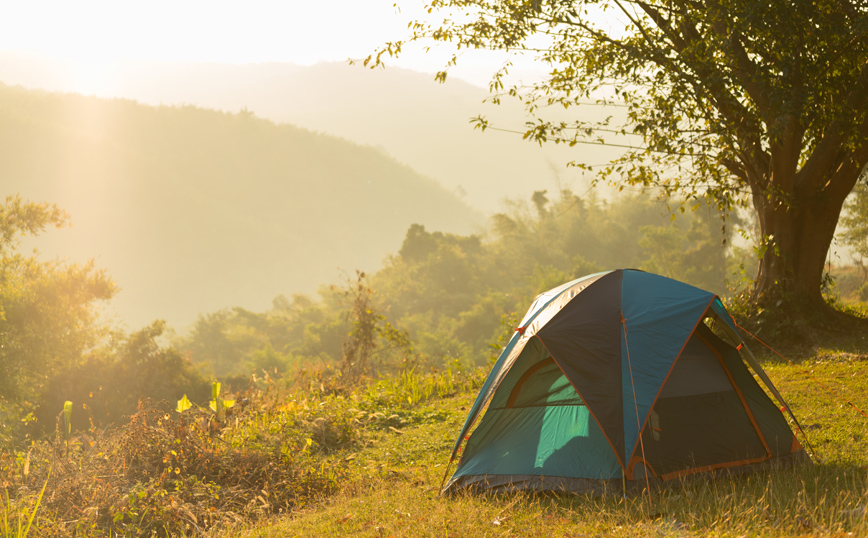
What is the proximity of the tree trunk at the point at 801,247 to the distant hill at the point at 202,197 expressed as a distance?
9845 cm

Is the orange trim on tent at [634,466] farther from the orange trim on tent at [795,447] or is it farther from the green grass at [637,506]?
the orange trim on tent at [795,447]

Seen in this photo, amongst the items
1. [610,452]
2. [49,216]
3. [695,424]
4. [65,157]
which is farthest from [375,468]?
[65,157]

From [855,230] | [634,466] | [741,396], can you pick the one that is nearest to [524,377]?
[634,466]

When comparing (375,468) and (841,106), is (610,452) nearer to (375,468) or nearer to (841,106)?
(375,468)

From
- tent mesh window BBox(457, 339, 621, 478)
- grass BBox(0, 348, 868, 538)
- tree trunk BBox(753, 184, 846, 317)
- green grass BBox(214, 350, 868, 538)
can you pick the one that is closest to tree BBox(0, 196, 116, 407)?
grass BBox(0, 348, 868, 538)

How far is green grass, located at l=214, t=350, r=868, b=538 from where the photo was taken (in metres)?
3.73

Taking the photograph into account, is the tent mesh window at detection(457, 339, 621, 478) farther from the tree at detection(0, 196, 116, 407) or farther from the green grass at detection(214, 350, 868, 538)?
the tree at detection(0, 196, 116, 407)


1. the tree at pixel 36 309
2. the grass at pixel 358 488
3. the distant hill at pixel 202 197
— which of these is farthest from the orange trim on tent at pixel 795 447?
the distant hill at pixel 202 197

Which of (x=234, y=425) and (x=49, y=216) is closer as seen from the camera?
(x=234, y=425)

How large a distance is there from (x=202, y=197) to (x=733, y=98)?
126 metres

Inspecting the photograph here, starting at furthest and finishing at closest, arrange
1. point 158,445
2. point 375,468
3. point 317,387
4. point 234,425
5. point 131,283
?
point 131,283 < point 317,387 < point 234,425 < point 375,468 < point 158,445

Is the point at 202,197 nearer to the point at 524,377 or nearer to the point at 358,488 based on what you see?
the point at 358,488

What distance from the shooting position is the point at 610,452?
4965 mm

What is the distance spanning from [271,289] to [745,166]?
363 feet
